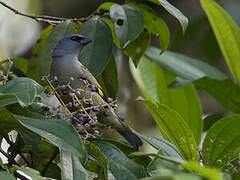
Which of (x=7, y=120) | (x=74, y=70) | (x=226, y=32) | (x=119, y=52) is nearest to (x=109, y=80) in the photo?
(x=74, y=70)

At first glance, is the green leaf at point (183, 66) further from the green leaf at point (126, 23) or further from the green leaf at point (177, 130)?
the green leaf at point (177, 130)

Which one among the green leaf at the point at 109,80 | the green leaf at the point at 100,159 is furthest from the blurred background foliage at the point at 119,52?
the green leaf at the point at 100,159

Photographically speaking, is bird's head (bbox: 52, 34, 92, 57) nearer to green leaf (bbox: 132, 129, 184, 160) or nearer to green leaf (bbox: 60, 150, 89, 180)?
green leaf (bbox: 132, 129, 184, 160)

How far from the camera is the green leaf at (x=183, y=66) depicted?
7.45 feet

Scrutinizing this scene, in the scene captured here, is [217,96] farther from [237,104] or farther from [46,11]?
[46,11]

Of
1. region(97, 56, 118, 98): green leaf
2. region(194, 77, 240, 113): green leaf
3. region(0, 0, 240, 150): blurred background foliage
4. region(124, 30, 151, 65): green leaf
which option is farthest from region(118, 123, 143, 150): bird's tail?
region(0, 0, 240, 150): blurred background foliage

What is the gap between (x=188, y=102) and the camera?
2.21 metres

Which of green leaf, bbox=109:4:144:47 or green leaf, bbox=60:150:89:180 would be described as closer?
green leaf, bbox=60:150:89:180

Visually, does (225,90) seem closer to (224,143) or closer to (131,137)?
(131,137)

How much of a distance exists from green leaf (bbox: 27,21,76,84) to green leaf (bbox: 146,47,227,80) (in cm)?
52

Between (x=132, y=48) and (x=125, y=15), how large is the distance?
205mm

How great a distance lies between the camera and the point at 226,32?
221 centimetres

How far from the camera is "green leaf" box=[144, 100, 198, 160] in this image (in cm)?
141

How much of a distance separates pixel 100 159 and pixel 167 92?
1041mm
